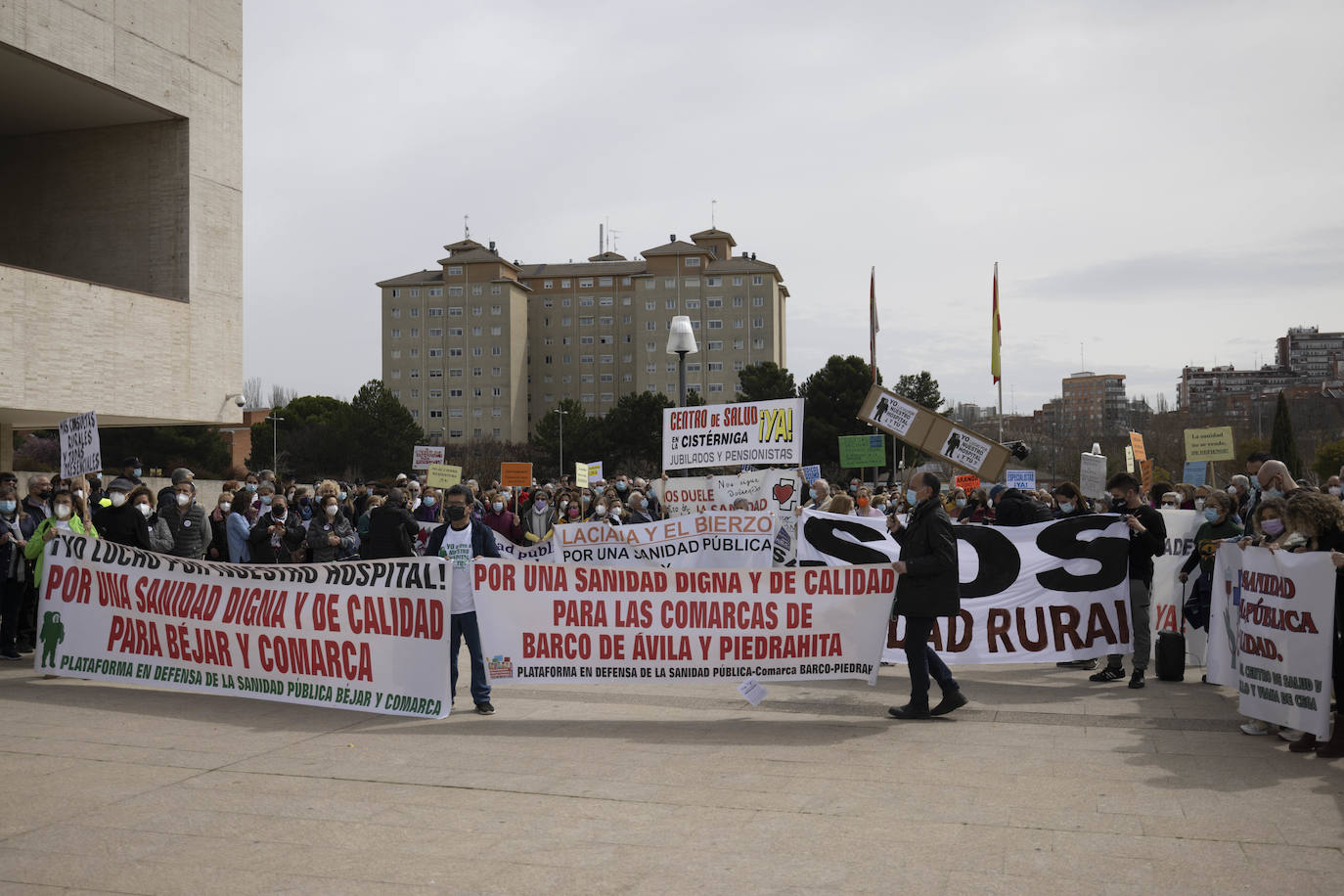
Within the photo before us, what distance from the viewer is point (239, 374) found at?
29.6 meters

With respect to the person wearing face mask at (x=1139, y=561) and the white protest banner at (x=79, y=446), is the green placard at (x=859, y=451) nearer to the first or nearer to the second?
the person wearing face mask at (x=1139, y=561)

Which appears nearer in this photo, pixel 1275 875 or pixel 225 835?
pixel 1275 875

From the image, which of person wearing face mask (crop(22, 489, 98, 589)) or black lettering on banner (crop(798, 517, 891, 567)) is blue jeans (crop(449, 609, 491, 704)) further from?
person wearing face mask (crop(22, 489, 98, 589))

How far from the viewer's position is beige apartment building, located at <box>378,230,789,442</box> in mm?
136500

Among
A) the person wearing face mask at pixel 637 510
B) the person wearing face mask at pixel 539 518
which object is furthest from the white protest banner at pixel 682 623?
the person wearing face mask at pixel 539 518

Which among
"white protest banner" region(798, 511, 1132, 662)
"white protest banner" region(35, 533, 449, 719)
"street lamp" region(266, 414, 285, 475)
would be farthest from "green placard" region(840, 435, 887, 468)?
"street lamp" region(266, 414, 285, 475)

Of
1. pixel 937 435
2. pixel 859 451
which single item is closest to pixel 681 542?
pixel 937 435

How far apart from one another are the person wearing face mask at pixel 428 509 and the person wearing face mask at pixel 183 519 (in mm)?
7212

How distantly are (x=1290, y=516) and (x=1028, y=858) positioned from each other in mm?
3791

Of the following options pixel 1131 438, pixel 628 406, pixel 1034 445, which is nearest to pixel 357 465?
pixel 628 406

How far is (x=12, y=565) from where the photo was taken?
38.2 feet

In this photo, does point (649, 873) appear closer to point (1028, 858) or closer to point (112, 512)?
point (1028, 858)

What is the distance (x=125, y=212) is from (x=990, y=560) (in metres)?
25.2

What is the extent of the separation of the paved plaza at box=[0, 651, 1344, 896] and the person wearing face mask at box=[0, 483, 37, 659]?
2.73 metres
